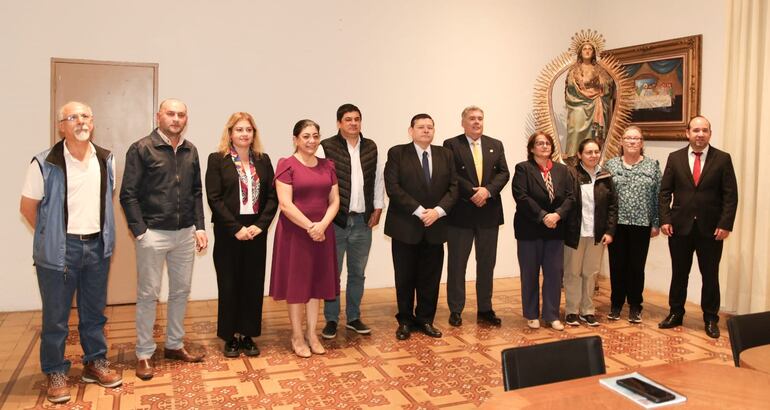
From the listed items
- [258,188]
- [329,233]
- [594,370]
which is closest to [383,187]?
[329,233]

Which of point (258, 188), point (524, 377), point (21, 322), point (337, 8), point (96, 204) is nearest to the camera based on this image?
point (524, 377)

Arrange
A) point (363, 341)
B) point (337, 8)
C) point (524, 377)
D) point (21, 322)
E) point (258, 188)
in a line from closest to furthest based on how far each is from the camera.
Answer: point (524, 377) < point (258, 188) < point (363, 341) < point (21, 322) < point (337, 8)

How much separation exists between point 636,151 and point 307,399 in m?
3.10

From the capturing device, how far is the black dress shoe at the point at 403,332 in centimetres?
444

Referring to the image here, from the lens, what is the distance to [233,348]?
4059mm

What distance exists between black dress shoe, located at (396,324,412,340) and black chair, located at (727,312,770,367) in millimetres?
2469

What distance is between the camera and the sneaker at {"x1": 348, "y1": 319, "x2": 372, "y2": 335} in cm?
457

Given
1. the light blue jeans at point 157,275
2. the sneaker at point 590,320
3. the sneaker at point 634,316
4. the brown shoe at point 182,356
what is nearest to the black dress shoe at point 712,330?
the sneaker at point 634,316

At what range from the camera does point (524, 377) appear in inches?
76.6

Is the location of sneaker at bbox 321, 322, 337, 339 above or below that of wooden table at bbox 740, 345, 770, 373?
below

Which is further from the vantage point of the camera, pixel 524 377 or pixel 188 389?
pixel 188 389

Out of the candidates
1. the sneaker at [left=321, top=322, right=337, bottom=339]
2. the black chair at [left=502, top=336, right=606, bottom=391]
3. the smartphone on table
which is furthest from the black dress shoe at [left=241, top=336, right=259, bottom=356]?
the smartphone on table

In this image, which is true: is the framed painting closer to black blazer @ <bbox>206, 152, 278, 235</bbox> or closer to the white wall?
the white wall

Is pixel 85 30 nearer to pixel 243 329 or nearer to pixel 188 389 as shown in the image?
pixel 243 329
